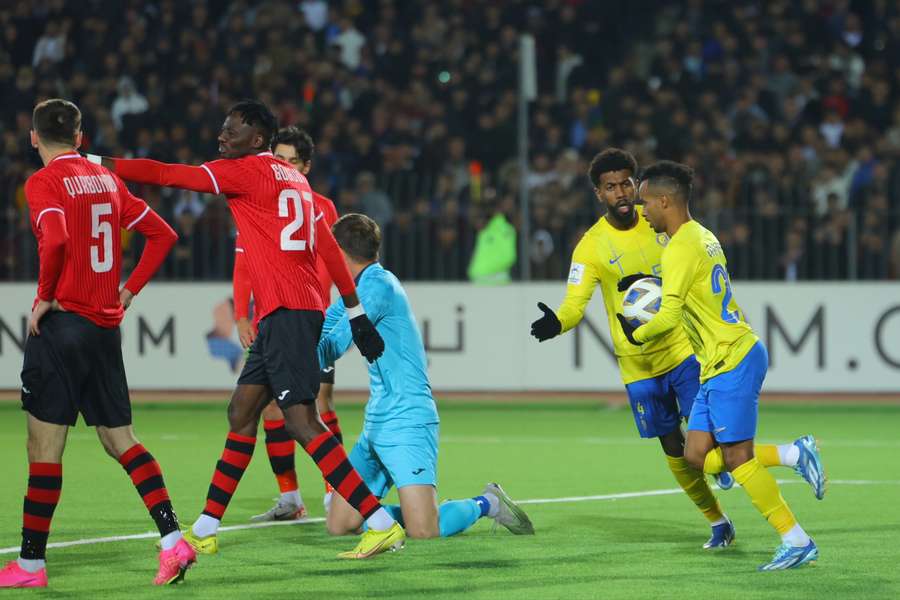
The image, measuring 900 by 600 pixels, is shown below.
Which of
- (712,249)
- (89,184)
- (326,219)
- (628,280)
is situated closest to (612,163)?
(628,280)

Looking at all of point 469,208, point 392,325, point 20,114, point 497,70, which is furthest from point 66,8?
point 392,325

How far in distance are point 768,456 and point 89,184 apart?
3.54 m

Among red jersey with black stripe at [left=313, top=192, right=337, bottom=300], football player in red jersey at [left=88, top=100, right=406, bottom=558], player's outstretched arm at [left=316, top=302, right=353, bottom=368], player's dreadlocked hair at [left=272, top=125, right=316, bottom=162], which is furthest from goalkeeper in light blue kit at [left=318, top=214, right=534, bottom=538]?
player's dreadlocked hair at [left=272, top=125, right=316, bottom=162]

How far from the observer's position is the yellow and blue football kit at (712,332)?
287 inches

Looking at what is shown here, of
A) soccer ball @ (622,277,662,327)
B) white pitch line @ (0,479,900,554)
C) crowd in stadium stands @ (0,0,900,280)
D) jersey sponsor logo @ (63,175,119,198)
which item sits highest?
crowd in stadium stands @ (0,0,900,280)

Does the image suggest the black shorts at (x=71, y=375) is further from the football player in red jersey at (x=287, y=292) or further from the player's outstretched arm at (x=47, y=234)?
the football player in red jersey at (x=287, y=292)

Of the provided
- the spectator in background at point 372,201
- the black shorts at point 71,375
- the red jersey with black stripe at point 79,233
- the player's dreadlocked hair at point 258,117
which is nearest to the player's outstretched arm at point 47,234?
the red jersey with black stripe at point 79,233

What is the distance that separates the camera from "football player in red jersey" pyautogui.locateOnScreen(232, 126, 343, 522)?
896 cm

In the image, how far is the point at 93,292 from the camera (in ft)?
22.8

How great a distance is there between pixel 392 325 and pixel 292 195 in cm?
95

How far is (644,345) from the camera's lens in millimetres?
8367

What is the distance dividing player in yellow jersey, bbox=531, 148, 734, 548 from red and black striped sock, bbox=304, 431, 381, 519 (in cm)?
134

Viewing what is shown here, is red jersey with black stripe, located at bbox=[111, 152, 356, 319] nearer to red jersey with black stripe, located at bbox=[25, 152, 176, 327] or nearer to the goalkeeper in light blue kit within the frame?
the goalkeeper in light blue kit

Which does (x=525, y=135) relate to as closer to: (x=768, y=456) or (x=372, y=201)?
(x=372, y=201)
